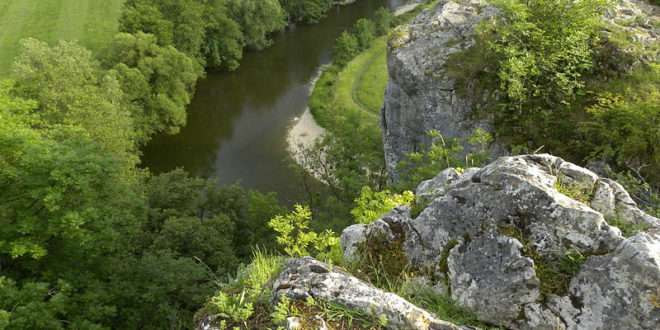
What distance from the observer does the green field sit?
4731 centimetres

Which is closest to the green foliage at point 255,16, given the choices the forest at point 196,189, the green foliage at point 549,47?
the forest at point 196,189

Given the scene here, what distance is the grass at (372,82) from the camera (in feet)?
132

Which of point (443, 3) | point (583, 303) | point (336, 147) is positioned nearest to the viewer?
point (583, 303)

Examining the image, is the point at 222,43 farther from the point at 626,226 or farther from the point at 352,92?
the point at 626,226

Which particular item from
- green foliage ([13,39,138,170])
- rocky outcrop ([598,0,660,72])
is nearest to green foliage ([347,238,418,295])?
rocky outcrop ([598,0,660,72])

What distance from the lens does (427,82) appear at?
1653cm

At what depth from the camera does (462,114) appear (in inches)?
619

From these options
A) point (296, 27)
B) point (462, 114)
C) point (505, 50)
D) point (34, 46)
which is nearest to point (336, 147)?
point (462, 114)

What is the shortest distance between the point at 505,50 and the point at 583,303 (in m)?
9.62

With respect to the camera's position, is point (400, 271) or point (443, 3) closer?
point (400, 271)

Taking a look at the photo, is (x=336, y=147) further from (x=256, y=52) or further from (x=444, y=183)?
(x=256, y=52)

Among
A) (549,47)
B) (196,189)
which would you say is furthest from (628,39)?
(196,189)

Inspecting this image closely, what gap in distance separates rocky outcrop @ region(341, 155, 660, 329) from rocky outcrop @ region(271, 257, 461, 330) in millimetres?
1207

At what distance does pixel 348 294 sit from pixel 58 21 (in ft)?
201
